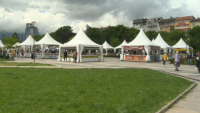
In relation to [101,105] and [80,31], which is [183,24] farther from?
[101,105]

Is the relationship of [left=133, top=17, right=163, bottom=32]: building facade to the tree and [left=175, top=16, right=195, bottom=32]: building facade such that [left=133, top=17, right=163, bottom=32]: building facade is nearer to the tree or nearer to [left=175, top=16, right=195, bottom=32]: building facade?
[left=175, top=16, right=195, bottom=32]: building facade

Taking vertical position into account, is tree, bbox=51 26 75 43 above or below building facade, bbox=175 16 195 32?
below

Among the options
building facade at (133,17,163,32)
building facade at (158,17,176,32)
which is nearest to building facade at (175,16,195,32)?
building facade at (158,17,176,32)

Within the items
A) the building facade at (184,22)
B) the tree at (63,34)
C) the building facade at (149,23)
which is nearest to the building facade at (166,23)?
the building facade at (184,22)

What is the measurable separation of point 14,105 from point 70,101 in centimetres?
146

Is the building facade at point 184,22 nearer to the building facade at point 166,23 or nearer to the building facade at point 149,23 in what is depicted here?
the building facade at point 166,23

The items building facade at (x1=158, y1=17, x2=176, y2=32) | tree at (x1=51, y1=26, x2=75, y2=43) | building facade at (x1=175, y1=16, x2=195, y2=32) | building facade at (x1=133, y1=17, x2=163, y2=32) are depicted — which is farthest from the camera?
→ building facade at (x1=133, y1=17, x2=163, y2=32)

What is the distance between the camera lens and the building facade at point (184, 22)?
305 feet

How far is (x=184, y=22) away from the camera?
3745 inches

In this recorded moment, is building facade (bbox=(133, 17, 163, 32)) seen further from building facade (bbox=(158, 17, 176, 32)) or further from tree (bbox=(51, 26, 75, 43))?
tree (bbox=(51, 26, 75, 43))

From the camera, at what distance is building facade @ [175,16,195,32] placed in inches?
3654

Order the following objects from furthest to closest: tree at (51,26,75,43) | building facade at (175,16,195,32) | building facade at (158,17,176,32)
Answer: building facade at (158,17,176,32) < building facade at (175,16,195,32) < tree at (51,26,75,43)

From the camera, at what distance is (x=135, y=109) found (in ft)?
16.0

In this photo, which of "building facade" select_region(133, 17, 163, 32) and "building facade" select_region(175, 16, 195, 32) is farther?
"building facade" select_region(133, 17, 163, 32)
